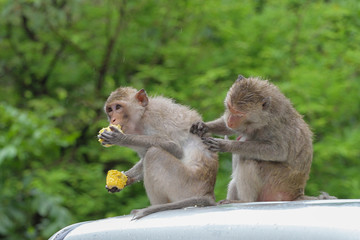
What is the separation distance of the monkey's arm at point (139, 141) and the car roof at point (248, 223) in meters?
0.91

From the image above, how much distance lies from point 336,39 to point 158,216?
219 inches

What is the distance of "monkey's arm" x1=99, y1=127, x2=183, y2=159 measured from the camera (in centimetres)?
391

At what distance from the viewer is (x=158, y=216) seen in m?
2.96

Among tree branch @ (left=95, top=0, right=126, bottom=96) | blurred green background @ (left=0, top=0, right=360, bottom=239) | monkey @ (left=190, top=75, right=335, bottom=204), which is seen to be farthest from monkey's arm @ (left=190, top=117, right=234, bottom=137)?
tree branch @ (left=95, top=0, right=126, bottom=96)

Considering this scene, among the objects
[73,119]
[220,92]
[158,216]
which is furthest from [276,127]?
[73,119]

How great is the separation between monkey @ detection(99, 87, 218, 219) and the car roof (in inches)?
28.4

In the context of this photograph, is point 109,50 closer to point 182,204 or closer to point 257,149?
point 257,149

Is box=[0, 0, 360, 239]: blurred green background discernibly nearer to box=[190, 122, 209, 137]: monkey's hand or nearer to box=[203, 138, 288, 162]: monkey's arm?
box=[190, 122, 209, 137]: monkey's hand

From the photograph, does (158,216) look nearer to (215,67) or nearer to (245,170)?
(245,170)

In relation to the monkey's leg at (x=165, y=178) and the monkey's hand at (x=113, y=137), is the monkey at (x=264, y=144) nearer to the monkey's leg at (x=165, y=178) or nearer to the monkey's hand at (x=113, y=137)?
the monkey's leg at (x=165, y=178)

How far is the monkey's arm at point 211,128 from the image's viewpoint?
408 cm

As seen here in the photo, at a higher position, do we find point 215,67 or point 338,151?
point 215,67

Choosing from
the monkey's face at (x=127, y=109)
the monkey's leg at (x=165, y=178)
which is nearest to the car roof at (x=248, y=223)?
the monkey's leg at (x=165, y=178)

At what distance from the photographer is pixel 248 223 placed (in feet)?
8.11
